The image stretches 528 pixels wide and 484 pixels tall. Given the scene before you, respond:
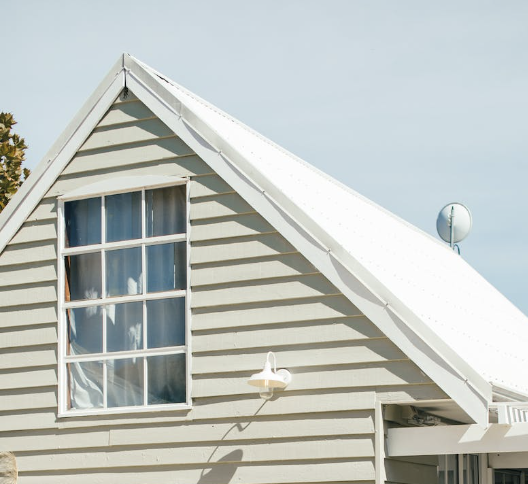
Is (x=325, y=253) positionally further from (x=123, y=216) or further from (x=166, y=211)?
(x=123, y=216)

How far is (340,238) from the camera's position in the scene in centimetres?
1106

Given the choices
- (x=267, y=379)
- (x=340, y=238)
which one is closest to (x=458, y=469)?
(x=340, y=238)

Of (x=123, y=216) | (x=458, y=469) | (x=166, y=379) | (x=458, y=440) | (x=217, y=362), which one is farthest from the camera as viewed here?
(x=458, y=469)

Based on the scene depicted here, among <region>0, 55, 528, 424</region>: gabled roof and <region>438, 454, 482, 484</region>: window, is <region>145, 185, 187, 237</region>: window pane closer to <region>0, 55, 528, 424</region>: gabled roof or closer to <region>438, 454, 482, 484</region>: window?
<region>0, 55, 528, 424</region>: gabled roof

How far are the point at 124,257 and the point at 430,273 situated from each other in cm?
401

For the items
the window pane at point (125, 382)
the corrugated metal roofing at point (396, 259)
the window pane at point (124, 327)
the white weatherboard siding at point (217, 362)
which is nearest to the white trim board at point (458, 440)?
the white weatherboard siding at point (217, 362)

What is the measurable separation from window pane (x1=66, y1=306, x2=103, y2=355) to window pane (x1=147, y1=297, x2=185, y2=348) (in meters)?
0.59

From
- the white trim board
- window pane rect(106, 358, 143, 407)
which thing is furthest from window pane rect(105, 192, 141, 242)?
the white trim board

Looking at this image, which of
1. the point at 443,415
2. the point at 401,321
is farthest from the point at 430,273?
the point at 401,321

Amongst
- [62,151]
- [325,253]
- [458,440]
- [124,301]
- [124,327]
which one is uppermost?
[62,151]

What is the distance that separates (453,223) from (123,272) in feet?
29.7

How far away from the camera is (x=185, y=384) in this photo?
1124 cm

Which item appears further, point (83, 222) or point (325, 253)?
point (83, 222)

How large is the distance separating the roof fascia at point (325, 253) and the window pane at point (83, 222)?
4.01 ft
